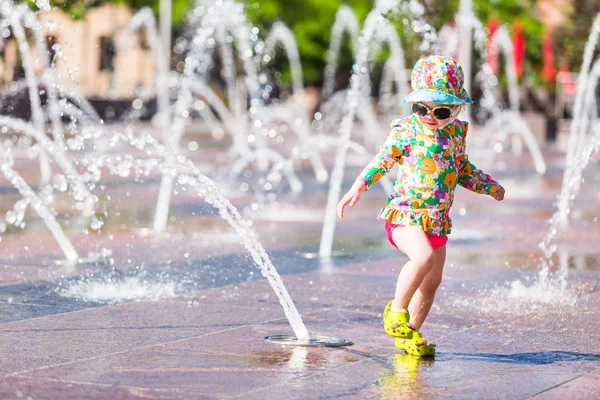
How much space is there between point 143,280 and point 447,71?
3.01 m

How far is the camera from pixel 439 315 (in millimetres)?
6668

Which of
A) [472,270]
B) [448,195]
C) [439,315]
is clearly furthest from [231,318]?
[472,270]

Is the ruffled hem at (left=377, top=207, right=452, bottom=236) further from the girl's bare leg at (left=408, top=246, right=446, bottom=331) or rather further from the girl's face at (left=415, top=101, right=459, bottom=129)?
the girl's face at (left=415, top=101, right=459, bottom=129)

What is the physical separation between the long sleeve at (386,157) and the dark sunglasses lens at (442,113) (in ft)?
0.58

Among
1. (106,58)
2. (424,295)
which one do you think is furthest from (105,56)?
(424,295)

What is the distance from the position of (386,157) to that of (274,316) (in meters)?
1.43

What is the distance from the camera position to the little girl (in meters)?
5.42

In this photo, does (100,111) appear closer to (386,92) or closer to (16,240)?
(386,92)

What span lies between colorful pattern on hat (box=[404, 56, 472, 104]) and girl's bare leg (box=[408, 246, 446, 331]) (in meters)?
0.67

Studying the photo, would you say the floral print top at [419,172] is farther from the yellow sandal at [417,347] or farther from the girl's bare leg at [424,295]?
the yellow sandal at [417,347]

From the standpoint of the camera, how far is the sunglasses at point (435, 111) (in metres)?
5.42

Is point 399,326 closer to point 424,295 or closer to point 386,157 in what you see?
point 424,295

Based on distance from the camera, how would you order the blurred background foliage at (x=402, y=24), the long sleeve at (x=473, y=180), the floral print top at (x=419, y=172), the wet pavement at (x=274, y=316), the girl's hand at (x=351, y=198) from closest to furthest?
1. the wet pavement at (x=274, y=316)
2. the girl's hand at (x=351, y=198)
3. the floral print top at (x=419, y=172)
4. the long sleeve at (x=473, y=180)
5. the blurred background foliage at (x=402, y=24)

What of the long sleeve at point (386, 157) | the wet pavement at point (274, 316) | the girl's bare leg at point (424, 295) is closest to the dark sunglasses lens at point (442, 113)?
the long sleeve at point (386, 157)
